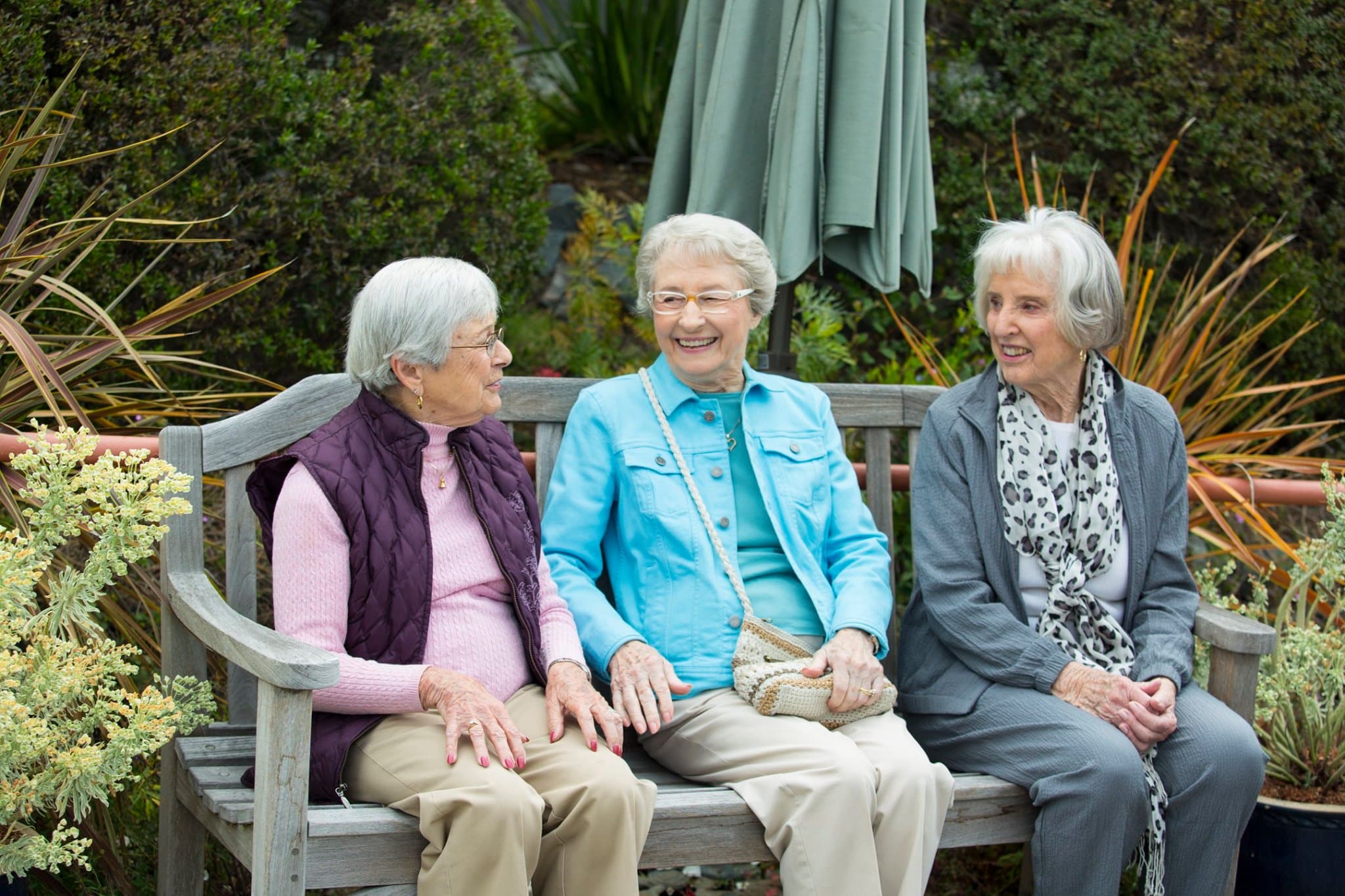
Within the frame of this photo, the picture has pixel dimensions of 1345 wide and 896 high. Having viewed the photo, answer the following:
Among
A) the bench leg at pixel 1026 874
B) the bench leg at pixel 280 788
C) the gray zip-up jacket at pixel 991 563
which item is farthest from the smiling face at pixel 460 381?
the bench leg at pixel 1026 874

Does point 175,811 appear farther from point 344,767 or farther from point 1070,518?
point 1070,518

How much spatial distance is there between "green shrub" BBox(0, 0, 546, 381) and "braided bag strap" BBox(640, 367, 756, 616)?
2.01 metres

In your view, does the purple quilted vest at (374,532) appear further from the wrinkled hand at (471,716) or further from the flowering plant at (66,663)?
the flowering plant at (66,663)

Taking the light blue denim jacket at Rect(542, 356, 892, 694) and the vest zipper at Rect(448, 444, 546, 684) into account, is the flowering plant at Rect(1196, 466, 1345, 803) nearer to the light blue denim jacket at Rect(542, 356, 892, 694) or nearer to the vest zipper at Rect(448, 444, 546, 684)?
the light blue denim jacket at Rect(542, 356, 892, 694)

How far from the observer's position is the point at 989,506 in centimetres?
323

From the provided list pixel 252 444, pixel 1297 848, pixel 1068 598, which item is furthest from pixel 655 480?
pixel 1297 848

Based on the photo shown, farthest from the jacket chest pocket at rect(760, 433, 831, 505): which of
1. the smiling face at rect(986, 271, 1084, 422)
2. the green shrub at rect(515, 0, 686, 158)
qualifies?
the green shrub at rect(515, 0, 686, 158)

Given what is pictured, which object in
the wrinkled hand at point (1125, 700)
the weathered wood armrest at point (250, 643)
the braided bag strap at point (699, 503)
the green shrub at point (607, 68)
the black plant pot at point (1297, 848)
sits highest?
the green shrub at point (607, 68)

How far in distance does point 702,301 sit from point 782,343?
115 centimetres

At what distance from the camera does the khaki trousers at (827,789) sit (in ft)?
8.78

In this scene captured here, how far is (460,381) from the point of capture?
9.18 feet

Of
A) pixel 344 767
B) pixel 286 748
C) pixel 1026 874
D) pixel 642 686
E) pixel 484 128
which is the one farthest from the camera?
pixel 484 128

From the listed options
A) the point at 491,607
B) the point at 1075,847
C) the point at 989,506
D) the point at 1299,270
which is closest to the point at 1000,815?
the point at 1075,847

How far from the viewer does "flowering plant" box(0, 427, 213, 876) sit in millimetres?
2367
